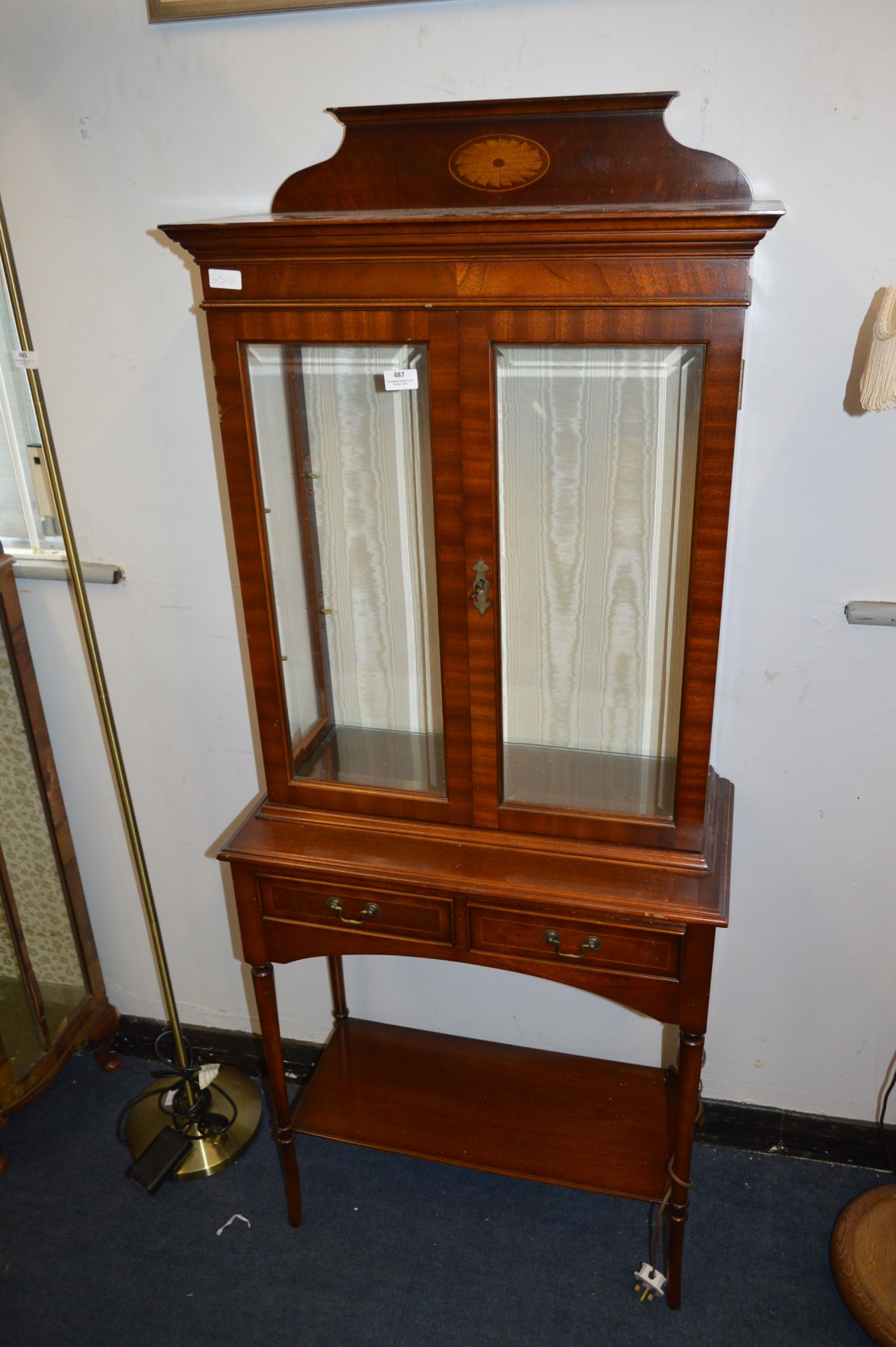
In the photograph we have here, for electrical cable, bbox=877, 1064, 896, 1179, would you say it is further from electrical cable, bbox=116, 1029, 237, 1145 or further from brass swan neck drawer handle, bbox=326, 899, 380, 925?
electrical cable, bbox=116, 1029, 237, 1145

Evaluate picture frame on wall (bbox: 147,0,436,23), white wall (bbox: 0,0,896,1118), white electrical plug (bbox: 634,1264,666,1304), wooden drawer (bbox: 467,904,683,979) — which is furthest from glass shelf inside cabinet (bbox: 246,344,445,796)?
white electrical plug (bbox: 634,1264,666,1304)

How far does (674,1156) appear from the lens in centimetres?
169

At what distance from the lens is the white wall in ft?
4.79

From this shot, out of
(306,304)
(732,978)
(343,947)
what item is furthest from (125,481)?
(732,978)

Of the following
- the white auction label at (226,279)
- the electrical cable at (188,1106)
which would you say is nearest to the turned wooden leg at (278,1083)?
the electrical cable at (188,1106)

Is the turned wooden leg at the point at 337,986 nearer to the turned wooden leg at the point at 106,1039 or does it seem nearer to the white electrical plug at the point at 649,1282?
the turned wooden leg at the point at 106,1039

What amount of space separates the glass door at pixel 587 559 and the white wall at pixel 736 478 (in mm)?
283

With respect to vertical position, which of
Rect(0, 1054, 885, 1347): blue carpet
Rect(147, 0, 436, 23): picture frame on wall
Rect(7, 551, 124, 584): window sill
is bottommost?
Rect(0, 1054, 885, 1347): blue carpet

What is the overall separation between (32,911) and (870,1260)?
6.03 feet

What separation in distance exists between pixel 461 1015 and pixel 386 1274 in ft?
1.70

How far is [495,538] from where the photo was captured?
1449mm

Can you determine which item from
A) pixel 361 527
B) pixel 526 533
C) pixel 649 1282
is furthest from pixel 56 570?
pixel 649 1282

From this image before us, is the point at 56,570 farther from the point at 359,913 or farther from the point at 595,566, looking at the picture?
the point at 595,566

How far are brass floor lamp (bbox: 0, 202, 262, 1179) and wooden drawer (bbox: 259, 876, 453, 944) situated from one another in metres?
0.43
